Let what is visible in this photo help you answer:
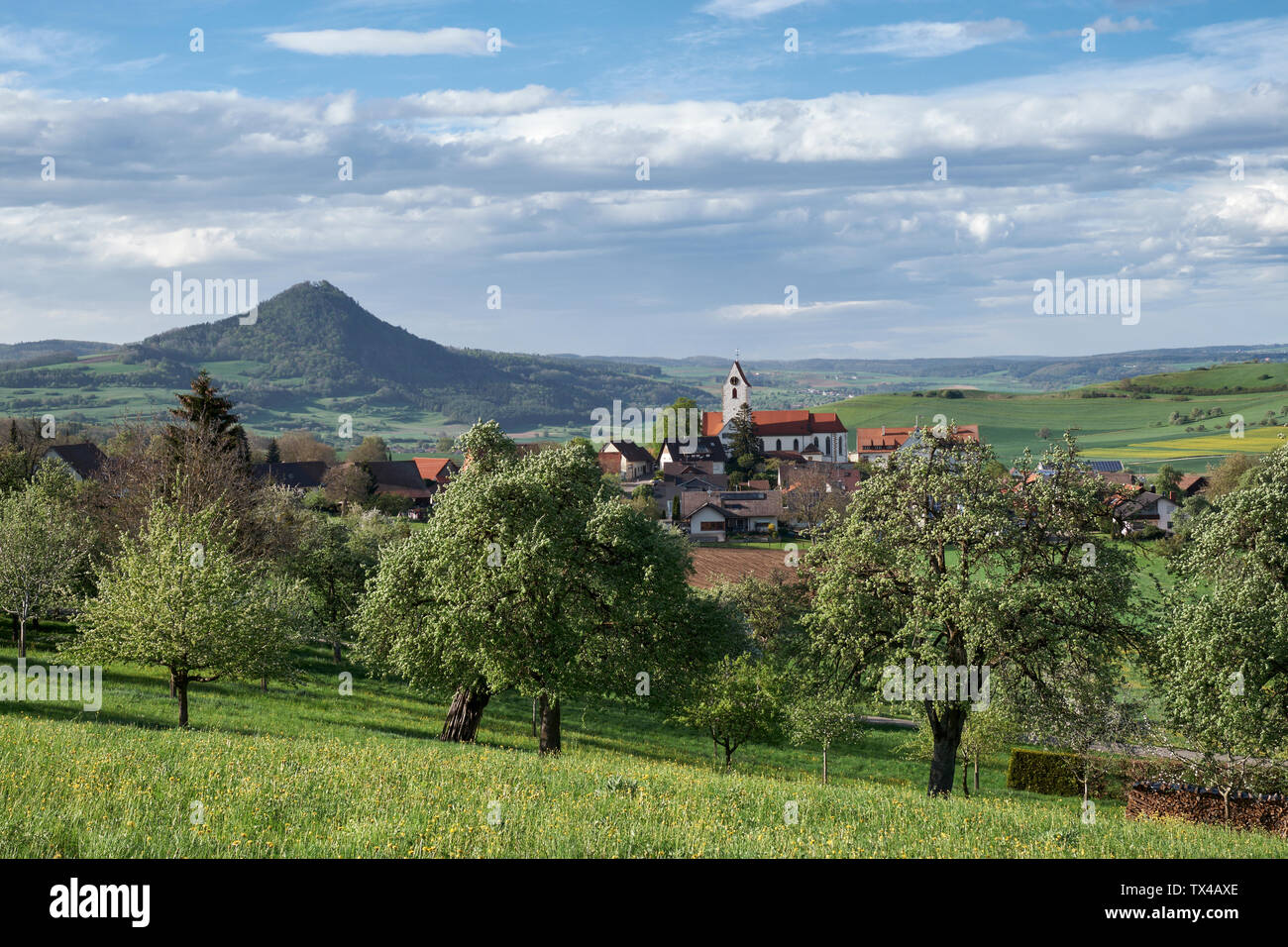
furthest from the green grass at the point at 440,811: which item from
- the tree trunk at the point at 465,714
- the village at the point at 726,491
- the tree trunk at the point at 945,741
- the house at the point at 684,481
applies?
the house at the point at 684,481

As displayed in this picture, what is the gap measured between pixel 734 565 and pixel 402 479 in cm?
8015

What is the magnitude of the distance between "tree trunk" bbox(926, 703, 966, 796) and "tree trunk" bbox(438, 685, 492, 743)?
50.3 feet

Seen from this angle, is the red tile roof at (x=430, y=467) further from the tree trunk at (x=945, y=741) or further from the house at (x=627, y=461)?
the tree trunk at (x=945, y=741)

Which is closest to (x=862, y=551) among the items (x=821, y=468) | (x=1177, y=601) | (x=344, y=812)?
(x=1177, y=601)

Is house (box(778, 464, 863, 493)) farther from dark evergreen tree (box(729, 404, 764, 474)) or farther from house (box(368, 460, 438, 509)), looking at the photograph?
house (box(368, 460, 438, 509))

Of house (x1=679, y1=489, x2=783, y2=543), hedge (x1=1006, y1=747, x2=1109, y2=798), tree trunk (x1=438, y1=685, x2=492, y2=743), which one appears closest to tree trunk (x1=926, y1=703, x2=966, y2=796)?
tree trunk (x1=438, y1=685, x2=492, y2=743)

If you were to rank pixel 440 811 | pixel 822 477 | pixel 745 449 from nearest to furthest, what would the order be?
pixel 440 811
pixel 822 477
pixel 745 449

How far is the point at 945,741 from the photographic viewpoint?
1216 inches

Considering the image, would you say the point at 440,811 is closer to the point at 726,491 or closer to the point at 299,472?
the point at 726,491

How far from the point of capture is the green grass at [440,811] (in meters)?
11.9

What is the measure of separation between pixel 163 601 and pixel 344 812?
2096 centimetres

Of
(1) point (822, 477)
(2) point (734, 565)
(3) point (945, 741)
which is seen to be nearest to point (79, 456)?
(2) point (734, 565)

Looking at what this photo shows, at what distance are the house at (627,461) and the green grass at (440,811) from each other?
531 feet
